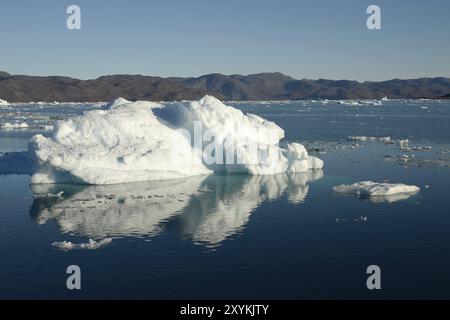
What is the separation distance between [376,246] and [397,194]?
418 inches

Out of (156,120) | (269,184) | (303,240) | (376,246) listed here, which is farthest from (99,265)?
(156,120)

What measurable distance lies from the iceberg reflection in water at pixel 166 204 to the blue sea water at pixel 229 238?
3.0 inches

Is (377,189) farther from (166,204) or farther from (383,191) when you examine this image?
(166,204)

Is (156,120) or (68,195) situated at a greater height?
(156,120)

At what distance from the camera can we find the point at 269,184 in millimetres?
36812

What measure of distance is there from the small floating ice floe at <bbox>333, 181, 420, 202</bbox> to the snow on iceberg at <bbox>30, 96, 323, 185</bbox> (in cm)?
904

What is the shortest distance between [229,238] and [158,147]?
1580cm

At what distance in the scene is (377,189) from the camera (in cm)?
3178

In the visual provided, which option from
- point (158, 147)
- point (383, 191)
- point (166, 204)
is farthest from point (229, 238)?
point (158, 147)

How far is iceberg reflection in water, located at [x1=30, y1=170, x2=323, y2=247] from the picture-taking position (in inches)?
992

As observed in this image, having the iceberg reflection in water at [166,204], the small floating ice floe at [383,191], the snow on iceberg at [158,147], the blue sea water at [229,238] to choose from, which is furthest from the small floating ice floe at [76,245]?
the small floating ice floe at [383,191]
